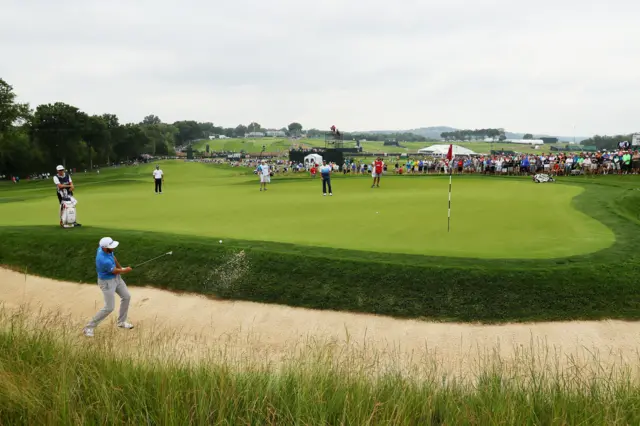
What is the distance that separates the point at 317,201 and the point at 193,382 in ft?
56.9

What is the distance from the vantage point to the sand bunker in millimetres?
7496

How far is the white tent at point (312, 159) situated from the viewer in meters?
54.5

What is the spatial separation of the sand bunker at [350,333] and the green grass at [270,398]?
2272mm

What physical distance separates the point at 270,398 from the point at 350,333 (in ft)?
15.3

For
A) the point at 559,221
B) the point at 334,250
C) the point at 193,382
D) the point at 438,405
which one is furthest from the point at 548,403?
the point at 559,221

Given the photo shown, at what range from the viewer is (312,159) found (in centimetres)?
5622

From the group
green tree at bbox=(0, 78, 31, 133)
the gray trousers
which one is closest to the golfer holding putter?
the gray trousers

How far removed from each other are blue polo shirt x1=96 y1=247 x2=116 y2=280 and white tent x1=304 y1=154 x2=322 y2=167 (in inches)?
1792

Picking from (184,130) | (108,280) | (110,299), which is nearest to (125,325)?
(110,299)

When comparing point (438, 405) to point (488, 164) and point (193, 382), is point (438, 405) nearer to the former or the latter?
point (193, 382)

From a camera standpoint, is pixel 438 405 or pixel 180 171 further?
pixel 180 171

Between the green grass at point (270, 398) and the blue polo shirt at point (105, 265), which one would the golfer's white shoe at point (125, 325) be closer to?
the blue polo shirt at point (105, 265)

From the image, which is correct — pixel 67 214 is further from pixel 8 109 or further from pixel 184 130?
pixel 184 130

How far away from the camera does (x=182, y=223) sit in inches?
625
